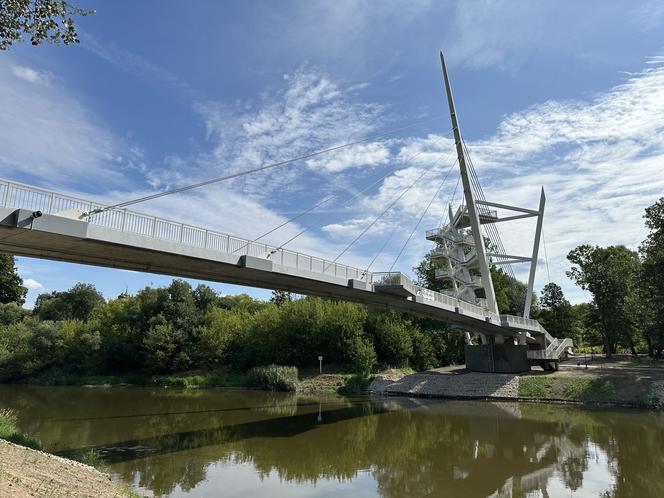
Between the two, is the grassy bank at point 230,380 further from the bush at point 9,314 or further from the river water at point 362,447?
the bush at point 9,314

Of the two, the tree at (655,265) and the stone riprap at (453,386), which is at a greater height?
the tree at (655,265)

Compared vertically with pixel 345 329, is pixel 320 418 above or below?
below

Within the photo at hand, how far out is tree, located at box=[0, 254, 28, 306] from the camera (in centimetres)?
7125

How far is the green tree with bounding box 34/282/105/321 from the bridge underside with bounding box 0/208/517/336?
54.9 meters

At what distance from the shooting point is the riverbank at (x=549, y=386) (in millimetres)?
29688

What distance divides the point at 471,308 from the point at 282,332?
23.1 metres

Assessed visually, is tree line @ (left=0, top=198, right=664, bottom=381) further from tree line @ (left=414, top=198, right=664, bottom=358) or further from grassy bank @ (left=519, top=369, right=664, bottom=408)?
grassy bank @ (left=519, top=369, right=664, bottom=408)

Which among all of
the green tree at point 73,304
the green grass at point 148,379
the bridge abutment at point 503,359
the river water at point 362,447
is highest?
the green tree at point 73,304

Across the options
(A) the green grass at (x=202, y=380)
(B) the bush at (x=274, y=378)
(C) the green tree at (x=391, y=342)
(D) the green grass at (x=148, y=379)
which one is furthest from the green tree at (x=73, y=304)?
(C) the green tree at (x=391, y=342)

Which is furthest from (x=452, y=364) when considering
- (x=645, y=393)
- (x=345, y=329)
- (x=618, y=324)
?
(x=645, y=393)

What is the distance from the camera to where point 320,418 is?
26.2m

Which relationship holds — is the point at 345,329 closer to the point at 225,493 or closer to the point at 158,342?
the point at 158,342

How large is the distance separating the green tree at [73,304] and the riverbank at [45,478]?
6240cm

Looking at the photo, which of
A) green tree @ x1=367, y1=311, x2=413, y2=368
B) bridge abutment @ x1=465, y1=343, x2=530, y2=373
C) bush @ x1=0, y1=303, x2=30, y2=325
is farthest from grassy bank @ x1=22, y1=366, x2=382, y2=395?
bush @ x1=0, y1=303, x2=30, y2=325
